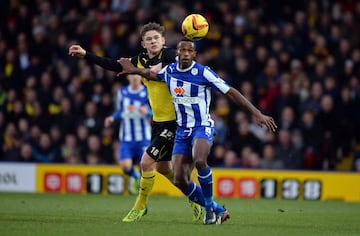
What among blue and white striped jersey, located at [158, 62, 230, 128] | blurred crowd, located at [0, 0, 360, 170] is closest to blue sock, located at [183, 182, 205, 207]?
blue and white striped jersey, located at [158, 62, 230, 128]

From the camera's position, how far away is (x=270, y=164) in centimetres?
1781

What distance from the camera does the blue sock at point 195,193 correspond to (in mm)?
10953

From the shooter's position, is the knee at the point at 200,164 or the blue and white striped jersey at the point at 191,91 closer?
the knee at the point at 200,164

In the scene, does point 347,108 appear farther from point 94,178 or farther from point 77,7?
point 77,7

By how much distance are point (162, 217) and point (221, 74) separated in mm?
7447

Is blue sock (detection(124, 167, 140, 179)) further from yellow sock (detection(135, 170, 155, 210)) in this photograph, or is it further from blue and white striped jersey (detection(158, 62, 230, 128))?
blue and white striped jersey (detection(158, 62, 230, 128))

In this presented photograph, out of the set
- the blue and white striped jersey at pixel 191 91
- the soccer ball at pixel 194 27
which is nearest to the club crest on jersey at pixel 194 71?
the blue and white striped jersey at pixel 191 91

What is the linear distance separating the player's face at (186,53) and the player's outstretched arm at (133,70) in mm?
453

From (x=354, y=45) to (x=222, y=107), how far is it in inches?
119

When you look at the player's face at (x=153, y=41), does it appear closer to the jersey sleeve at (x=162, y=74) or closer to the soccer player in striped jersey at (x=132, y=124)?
the jersey sleeve at (x=162, y=74)

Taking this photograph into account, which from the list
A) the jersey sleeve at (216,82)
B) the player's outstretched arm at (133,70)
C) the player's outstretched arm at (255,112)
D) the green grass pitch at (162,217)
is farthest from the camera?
the player's outstretched arm at (133,70)

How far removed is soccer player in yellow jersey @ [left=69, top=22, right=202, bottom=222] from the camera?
36.4 feet

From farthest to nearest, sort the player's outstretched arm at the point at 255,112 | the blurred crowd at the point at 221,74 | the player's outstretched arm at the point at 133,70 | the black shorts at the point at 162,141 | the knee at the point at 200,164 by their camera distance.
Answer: the blurred crowd at the point at 221,74 < the black shorts at the point at 162,141 < the player's outstretched arm at the point at 133,70 < the knee at the point at 200,164 < the player's outstretched arm at the point at 255,112

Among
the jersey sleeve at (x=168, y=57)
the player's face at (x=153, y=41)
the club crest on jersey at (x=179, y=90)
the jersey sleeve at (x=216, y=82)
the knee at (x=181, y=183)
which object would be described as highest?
the player's face at (x=153, y=41)
